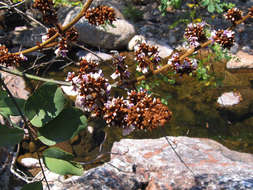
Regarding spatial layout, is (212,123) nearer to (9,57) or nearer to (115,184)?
(115,184)

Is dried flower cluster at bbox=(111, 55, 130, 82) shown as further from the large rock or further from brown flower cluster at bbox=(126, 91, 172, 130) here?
the large rock

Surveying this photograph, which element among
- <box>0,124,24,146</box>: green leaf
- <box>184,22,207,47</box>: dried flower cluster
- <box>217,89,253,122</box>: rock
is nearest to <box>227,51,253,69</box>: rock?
<box>217,89,253,122</box>: rock

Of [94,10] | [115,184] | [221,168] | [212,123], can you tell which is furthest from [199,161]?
[94,10]

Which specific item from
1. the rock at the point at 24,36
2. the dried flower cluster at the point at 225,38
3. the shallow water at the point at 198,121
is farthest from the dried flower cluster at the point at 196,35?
the rock at the point at 24,36

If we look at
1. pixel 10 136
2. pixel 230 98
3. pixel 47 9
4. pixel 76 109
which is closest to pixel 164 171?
pixel 76 109

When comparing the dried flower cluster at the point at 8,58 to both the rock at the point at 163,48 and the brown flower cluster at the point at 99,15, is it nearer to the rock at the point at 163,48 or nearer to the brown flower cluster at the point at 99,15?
the brown flower cluster at the point at 99,15

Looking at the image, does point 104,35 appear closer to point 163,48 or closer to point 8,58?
A: point 163,48
